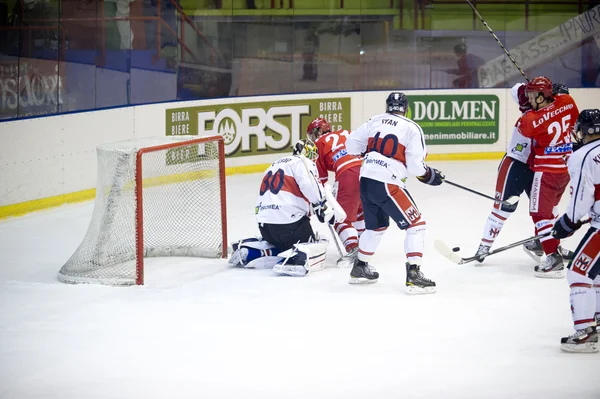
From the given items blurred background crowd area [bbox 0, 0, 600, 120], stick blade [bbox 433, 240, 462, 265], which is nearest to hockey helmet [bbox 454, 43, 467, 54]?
blurred background crowd area [bbox 0, 0, 600, 120]

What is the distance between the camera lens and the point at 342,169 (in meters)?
7.52

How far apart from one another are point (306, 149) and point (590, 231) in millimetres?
2463

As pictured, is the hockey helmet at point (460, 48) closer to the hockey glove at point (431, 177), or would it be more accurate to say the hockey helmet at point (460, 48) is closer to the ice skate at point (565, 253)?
the ice skate at point (565, 253)

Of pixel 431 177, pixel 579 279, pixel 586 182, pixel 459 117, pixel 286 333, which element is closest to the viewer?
pixel 586 182

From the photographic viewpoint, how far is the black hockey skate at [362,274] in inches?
266

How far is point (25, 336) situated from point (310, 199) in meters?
2.15

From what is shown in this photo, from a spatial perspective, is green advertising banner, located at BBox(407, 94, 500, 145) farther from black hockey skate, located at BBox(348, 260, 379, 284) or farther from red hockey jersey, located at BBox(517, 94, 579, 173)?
black hockey skate, located at BBox(348, 260, 379, 284)

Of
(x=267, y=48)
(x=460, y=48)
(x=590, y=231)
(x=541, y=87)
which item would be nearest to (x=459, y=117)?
(x=460, y=48)

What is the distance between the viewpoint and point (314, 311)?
6.12m

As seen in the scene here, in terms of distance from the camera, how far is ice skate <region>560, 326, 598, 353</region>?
5.20 meters

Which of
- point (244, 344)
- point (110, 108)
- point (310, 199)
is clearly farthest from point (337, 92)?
point (244, 344)

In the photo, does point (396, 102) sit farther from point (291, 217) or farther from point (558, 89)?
point (558, 89)

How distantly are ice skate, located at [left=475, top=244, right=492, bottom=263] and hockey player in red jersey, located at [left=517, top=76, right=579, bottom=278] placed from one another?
0.44 meters

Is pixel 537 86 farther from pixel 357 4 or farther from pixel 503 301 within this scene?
pixel 357 4
